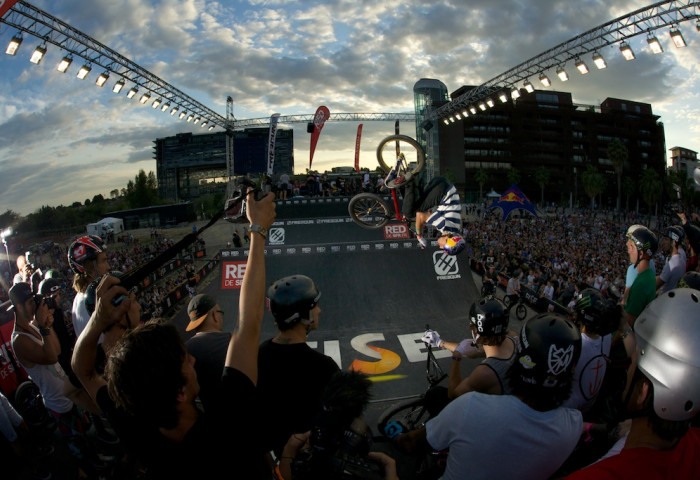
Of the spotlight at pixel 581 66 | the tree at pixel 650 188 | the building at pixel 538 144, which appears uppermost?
the building at pixel 538 144

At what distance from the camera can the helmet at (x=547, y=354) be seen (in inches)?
74.8

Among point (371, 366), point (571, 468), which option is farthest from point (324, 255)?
point (571, 468)

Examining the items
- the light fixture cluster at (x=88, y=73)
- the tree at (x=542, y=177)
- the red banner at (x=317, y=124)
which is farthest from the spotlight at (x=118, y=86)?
the tree at (x=542, y=177)

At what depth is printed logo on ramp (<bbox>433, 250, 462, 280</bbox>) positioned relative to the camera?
11445 millimetres

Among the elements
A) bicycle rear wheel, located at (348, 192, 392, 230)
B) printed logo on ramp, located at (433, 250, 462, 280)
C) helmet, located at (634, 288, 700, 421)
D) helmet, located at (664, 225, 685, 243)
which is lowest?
printed logo on ramp, located at (433, 250, 462, 280)

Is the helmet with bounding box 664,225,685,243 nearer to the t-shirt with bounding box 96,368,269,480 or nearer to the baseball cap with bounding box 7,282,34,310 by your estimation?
the t-shirt with bounding box 96,368,269,480

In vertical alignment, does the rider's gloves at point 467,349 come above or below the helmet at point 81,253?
below

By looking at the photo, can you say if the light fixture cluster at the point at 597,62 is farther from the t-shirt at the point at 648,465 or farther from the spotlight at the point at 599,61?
the t-shirt at the point at 648,465

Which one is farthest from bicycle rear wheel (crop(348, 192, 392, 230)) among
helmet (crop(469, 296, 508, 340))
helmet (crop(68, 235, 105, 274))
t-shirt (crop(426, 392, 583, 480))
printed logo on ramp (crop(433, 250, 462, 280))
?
t-shirt (crop(426, 392, 583, 480))

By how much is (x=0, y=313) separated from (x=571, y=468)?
812 cm

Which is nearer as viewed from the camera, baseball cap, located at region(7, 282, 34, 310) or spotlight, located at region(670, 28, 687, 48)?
baseball cap, located at region(7, 282, 34, 310)

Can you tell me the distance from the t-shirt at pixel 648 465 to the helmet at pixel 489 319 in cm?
165

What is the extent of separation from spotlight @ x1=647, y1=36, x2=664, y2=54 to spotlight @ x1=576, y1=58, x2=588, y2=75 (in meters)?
2.16

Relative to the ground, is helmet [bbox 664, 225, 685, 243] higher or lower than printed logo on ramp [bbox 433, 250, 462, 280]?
higher
